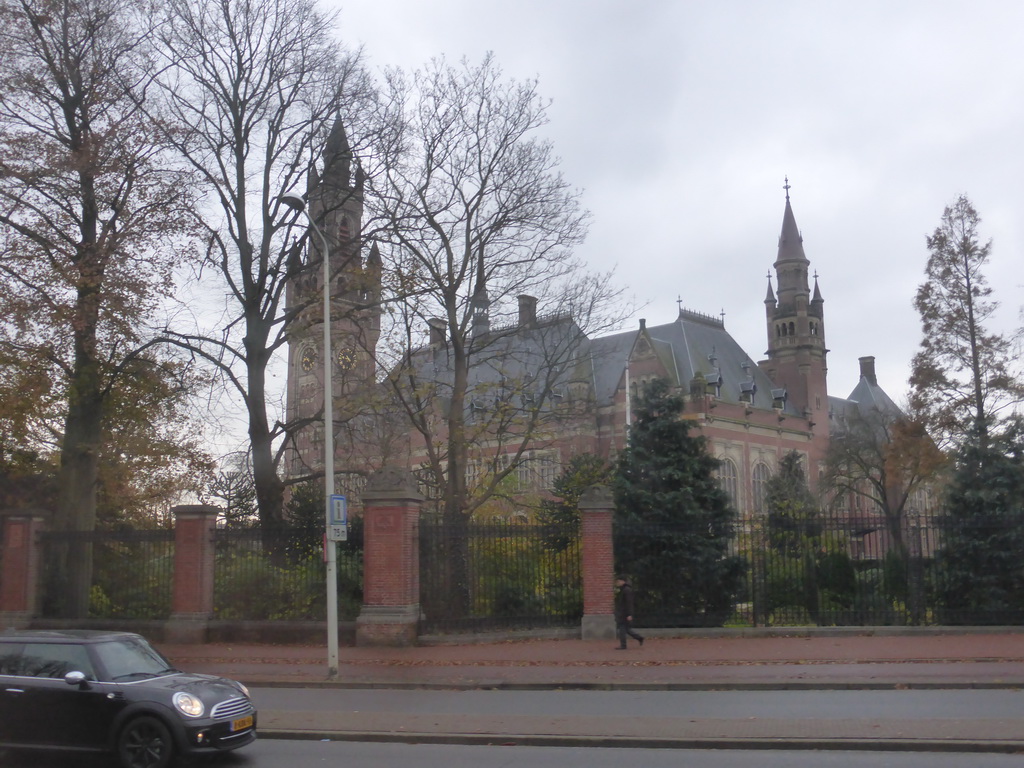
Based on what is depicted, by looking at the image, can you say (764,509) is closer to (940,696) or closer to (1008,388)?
(1008,388)

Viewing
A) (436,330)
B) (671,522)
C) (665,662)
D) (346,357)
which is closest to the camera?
(665,662)

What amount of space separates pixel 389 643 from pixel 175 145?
45.0 feet

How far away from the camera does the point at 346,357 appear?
28406 mm

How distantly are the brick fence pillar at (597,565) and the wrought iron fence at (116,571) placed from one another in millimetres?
9787

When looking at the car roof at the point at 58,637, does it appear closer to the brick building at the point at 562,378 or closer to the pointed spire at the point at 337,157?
the brick building at the point at 562,378

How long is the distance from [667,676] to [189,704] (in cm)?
891

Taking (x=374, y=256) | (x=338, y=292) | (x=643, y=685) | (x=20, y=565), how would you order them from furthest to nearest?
(x=374, y=256)
(x=338, y=292)
(x=20, y=565)
(x=643, y=685)

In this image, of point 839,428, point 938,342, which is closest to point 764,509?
point 839,428

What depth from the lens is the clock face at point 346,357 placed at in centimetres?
2780

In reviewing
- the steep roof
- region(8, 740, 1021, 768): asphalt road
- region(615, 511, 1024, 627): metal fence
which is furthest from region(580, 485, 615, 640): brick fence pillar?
the steep roof

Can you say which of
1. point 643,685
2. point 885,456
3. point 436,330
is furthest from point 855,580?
point 885,456

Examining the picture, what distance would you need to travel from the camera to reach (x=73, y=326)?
74.7 feet

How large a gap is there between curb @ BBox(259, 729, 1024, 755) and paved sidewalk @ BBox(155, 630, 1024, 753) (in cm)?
1

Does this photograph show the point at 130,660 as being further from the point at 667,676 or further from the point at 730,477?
the point at 730,477
